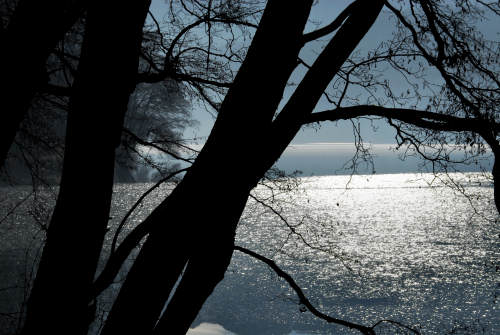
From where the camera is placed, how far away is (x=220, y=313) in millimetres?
20656

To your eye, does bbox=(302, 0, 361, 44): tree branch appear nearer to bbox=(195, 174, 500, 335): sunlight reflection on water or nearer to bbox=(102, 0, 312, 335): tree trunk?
bbox=(102, 0, 312, 335): tree trunk

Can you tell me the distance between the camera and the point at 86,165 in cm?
241

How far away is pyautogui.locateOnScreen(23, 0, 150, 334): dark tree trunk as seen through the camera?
2.40 meters

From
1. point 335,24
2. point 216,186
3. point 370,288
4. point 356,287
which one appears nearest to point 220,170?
point 216,186

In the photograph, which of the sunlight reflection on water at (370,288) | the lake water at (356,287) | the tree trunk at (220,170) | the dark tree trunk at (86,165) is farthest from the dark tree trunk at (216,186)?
the sunlight reflection on water at (370,288)

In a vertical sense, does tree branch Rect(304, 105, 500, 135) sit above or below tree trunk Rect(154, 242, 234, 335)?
above

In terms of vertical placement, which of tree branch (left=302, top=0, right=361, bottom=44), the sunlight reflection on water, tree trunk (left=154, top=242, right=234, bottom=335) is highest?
tree branch (left=302, top=0, right=361, bottom=44)

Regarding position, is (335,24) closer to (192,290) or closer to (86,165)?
(86,165)

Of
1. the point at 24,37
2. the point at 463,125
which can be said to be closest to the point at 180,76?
the point at 24,37

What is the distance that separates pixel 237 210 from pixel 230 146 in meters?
0.42

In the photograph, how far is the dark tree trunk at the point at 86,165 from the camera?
2.40m

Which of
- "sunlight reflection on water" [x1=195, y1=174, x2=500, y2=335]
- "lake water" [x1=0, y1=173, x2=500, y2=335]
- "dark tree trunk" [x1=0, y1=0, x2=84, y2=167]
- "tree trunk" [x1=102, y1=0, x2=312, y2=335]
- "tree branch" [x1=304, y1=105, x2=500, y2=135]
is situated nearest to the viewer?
"tree trunk" [x1=102, y1=0, x2=312, y2=335]

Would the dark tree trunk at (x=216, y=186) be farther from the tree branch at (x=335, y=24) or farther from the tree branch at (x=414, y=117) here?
the tree branch at (x=335, y=24)

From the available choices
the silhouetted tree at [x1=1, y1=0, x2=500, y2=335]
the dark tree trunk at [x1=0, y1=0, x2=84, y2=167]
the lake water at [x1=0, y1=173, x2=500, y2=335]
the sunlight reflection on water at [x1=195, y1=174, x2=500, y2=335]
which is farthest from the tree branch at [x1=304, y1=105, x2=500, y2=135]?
the sunlight reflection on water at [x1=195, y1=174, x2=500, y2=335]
